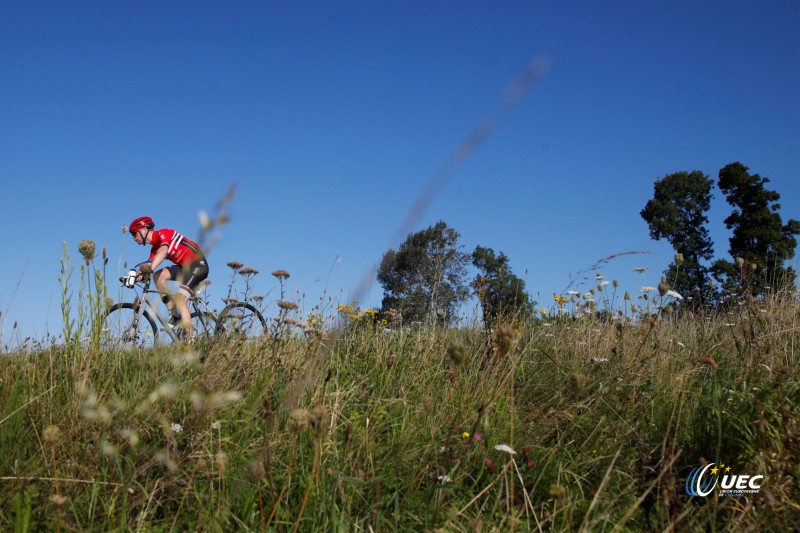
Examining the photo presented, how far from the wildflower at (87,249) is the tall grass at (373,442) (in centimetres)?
24

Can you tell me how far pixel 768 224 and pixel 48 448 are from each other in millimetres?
33869

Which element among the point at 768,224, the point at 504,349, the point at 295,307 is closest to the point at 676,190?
the point at 768,224

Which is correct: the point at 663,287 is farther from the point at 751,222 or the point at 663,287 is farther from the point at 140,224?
the point at 751,222

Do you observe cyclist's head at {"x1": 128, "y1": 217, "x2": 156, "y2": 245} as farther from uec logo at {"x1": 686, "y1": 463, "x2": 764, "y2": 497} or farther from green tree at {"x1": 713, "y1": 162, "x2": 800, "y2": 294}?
green tree at {"x1": 713, "y1": 162, "x2": 800, "y2": 294}

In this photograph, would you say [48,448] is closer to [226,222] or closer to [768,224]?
[226,222]

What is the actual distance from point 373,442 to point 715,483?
5.09ft

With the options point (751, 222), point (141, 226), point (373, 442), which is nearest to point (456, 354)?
point (373, 442)

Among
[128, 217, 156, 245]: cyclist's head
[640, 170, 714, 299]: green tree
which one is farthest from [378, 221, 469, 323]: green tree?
[128, 217, 156, 245]: cyclist's head

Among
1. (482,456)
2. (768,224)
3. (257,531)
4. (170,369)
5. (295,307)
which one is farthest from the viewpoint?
(768,224)

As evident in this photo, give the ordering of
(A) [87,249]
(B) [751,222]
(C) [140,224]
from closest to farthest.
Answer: (A) [87,249] → (C) [140,224] → (B) [751,222]

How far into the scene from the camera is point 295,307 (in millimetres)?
4730

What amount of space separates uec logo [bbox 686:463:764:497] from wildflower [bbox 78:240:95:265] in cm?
286

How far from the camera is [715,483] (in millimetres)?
2676

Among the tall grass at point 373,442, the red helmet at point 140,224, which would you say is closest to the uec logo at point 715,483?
the tall grass at point 373,442
